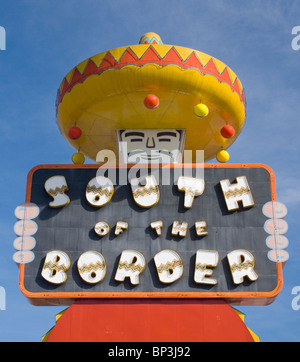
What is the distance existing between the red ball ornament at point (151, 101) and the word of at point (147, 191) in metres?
1.83

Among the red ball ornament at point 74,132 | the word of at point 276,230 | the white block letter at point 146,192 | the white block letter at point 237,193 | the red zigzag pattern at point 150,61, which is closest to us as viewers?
the word of at point 276,230

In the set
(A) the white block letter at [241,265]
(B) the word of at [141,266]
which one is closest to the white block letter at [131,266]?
(B) the word of at [141,266]

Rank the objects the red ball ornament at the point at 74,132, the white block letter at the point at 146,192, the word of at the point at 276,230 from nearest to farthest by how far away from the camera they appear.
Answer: the word of at the point at 276,230, the white block letter at the point at 146,192, the red ball ornament at the point at 74,132

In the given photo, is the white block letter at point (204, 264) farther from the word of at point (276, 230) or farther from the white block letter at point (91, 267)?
the white block letter at point (91, 267)

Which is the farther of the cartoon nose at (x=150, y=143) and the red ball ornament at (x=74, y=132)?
the cartoon nose at (x=150, y=143)

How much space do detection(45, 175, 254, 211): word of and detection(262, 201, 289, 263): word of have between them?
0.50m

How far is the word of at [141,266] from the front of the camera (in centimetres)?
1199

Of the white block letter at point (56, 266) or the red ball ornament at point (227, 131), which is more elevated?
the red ball ornament at point (227, 131)

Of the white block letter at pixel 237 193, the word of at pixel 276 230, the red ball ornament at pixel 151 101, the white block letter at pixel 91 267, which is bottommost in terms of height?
the white block letter at pixel 91 267

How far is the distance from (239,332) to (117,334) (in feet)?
8.65

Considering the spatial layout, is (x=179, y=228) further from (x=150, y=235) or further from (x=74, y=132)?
(x=74, y=132)

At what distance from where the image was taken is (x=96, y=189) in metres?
13.0
